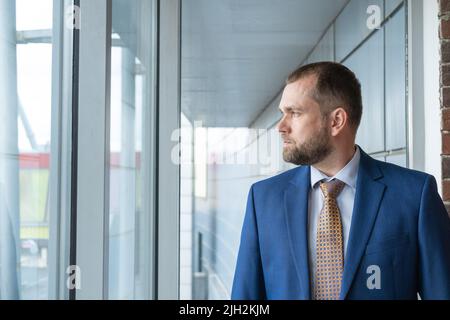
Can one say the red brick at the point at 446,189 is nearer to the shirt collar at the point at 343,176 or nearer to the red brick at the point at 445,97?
the red brick at the point at 445,97

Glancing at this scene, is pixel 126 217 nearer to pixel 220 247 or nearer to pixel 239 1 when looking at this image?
pixel 220 247

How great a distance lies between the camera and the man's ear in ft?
3.94

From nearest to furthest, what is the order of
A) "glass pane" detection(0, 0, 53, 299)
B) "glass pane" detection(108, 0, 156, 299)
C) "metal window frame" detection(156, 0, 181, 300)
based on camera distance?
"glass pane" detection(0, 0, 53, 299), "glass pane" detection(108, 0, 156, 299), "metal window frame" detection(156, 0, 181, 300)

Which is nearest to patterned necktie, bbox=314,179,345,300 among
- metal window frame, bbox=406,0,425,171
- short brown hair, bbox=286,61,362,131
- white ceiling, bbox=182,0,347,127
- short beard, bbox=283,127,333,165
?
short beard, bbox=283,127,333,165

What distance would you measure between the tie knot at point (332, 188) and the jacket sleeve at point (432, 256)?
0.17 metres

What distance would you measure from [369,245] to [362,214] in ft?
0.21

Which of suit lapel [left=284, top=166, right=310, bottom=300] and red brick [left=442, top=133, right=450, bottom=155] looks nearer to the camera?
suit lapel [left=284, top=166, right=310, bottom=300]

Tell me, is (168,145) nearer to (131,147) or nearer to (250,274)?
(131,147)

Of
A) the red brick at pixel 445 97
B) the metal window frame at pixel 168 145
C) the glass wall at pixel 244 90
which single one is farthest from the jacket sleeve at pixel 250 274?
the red brick at pixel 445 97

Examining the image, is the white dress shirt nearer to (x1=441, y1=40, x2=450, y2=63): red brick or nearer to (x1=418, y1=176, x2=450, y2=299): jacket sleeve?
(x1=418, y1=176, x2=450, y2=299): jacket sleeve

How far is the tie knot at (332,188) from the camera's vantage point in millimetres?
1172

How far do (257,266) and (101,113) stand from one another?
45 cm

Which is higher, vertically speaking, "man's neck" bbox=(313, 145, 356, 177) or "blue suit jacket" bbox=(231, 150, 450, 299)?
"man's neck" bbox=(313, 145, 356, 177)
